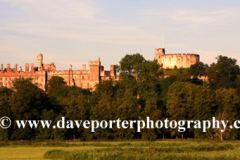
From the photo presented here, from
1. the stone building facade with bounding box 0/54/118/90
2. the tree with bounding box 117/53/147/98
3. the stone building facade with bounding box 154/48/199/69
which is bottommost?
the tree with bounding box 117/53/147/98

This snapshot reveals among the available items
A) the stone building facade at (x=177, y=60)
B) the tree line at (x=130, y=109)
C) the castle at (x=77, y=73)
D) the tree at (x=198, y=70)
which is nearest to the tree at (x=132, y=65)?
the tree line at (x=130, y=109)

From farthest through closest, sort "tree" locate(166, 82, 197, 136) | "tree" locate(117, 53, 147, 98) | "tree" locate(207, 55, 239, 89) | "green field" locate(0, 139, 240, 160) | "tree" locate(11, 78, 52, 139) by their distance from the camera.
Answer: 1. "tree" locate(207, 55, 239, 89)
2. "tree" locate(117, 53, 147, 98)
3. "tree" locate(166, 82, 197, 136)
4. "tree" locate(11, 78, 52, 139)
5. "green field" locate(0, 139, 240, 160)

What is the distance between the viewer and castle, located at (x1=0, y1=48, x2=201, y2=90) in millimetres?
102375

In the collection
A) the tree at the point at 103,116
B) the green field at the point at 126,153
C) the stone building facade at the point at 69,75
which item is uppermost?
the stone building facade at the point at 69,75

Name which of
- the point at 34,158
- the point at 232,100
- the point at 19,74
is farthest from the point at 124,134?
the point at 19,74

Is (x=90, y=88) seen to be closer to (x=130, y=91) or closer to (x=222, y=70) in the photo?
(x=222, y=70)

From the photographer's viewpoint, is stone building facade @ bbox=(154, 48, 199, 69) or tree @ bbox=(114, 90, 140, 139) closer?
tree @ bbox=(114, 90, 140, 139)

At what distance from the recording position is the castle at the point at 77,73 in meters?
102

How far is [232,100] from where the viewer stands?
4672 centimetres

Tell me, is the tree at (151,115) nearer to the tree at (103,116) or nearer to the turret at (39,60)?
the tree at (103,116)

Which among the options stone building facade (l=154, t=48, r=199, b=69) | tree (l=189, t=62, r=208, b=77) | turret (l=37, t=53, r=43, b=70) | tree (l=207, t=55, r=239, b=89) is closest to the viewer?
tree (l=207, t=55, r=239, b=89)

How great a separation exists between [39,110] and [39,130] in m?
3.60

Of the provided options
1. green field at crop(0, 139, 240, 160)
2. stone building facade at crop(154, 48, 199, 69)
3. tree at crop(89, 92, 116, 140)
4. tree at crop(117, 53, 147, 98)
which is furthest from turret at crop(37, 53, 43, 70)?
green field at crop(0, 139, 240, 160)

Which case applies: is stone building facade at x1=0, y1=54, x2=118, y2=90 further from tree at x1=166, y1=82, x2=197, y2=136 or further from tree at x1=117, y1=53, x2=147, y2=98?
tree at x1=166, y1=82, x2=197, y2=136
